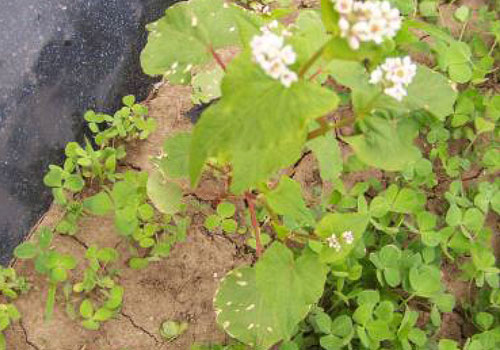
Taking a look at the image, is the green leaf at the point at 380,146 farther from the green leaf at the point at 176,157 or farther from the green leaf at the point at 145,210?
the green leaf at the point at 145,210

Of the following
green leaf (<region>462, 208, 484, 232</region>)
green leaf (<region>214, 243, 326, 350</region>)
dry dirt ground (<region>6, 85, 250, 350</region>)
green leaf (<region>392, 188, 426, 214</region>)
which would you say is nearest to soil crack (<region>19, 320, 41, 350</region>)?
dry dirt ground (<region>6, 85, 250, 350</region>)

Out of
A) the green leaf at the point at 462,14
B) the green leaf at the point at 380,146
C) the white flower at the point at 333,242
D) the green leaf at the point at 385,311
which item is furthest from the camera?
the green leaf at the point at 462,14

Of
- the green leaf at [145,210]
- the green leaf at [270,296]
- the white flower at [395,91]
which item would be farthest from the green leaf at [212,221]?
the white flower at [395,91]

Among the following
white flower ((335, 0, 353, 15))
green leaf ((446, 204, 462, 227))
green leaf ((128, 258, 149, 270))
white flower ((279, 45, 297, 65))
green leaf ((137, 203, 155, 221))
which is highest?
white flower ((335, 0, 353, 15))

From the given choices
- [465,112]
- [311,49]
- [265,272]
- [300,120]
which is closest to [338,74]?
[311,49]

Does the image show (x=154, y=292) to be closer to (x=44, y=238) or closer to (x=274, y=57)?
(x=44, y=238)

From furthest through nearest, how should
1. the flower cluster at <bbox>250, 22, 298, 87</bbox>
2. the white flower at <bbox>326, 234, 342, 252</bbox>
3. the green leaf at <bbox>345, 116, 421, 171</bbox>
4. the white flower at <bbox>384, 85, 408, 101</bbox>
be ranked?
1. the white flower at <bbox>326, 234, 342, 252</bbox>
2. the green leaf at <bbox>345, 116, 421, 171</bbox>
3. the white flower at <bbox>384, 85, 408, 101</bbox>
4. the flower cluster at <bbox>250, 22, 298, 87</bbox>

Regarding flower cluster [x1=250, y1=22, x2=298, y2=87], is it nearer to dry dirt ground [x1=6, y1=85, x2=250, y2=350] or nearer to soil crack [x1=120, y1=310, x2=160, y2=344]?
dry dirt ground [x1=6, y1=85, x2=250, y2=350]
